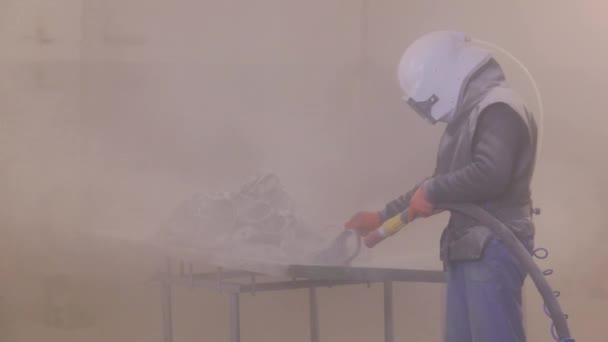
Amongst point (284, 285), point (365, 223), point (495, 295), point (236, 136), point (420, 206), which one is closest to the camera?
point (495, 295)

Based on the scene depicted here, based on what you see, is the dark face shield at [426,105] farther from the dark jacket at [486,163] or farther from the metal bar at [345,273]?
the metal bar at [345,273]

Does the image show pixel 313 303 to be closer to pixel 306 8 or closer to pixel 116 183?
pixel 116 183

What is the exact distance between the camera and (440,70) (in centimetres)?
166

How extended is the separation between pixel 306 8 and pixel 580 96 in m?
1.12

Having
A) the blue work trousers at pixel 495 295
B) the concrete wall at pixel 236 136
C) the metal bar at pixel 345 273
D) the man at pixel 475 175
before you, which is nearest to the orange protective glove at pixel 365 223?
the man at pixel 475 175

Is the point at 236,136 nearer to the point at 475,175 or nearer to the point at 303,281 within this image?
the point at 303,281

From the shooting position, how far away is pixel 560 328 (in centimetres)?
152

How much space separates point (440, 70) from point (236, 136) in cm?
129

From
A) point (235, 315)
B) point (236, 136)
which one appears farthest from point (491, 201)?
point (236, 136)

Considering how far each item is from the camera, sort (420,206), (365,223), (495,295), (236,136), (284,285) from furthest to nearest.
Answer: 1. (236,136)
2. (284,285)
3. (365,223)
4. (420,206)
5. (495,295)

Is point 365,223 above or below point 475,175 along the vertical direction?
below

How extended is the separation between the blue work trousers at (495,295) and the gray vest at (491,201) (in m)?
0.03

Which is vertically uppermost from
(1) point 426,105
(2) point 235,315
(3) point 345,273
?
(1) point 426,105

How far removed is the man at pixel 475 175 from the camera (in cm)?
153
